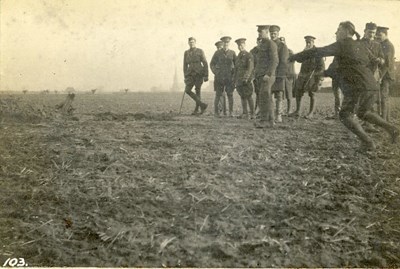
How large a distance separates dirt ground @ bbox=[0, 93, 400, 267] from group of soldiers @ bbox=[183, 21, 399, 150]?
0.56 metres

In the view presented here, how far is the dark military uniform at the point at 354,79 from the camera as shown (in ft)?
12.8

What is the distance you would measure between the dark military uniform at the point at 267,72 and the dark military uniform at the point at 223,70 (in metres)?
1.28

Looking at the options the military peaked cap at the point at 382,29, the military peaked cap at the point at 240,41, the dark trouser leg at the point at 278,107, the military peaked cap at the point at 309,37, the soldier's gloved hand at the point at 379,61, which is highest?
the military peaked cap at the point at 309,37

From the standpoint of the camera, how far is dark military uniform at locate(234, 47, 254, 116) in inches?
244

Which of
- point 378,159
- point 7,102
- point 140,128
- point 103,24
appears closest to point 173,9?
point 103,24

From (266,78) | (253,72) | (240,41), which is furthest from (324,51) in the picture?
(240,41)

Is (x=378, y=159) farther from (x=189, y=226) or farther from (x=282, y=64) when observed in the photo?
(x=282, y=64)

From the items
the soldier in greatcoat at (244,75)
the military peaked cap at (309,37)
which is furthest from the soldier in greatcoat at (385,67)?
the soldier in greatcoat at (244,75)

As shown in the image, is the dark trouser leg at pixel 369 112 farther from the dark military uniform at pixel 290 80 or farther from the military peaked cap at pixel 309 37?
the dark military uniform at pixel 290 80

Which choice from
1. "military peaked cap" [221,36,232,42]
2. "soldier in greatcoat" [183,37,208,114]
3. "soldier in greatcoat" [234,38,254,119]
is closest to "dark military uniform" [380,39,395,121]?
"soldier in greatcoat" [234,38,254,119]

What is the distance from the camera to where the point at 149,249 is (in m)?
2.46

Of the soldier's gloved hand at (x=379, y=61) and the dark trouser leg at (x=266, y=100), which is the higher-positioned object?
the soldier's gloved hand at (x=379, y=61)

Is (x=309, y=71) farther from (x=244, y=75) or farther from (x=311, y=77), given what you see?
(x=244, y=75)

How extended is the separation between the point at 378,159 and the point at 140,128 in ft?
9.55
